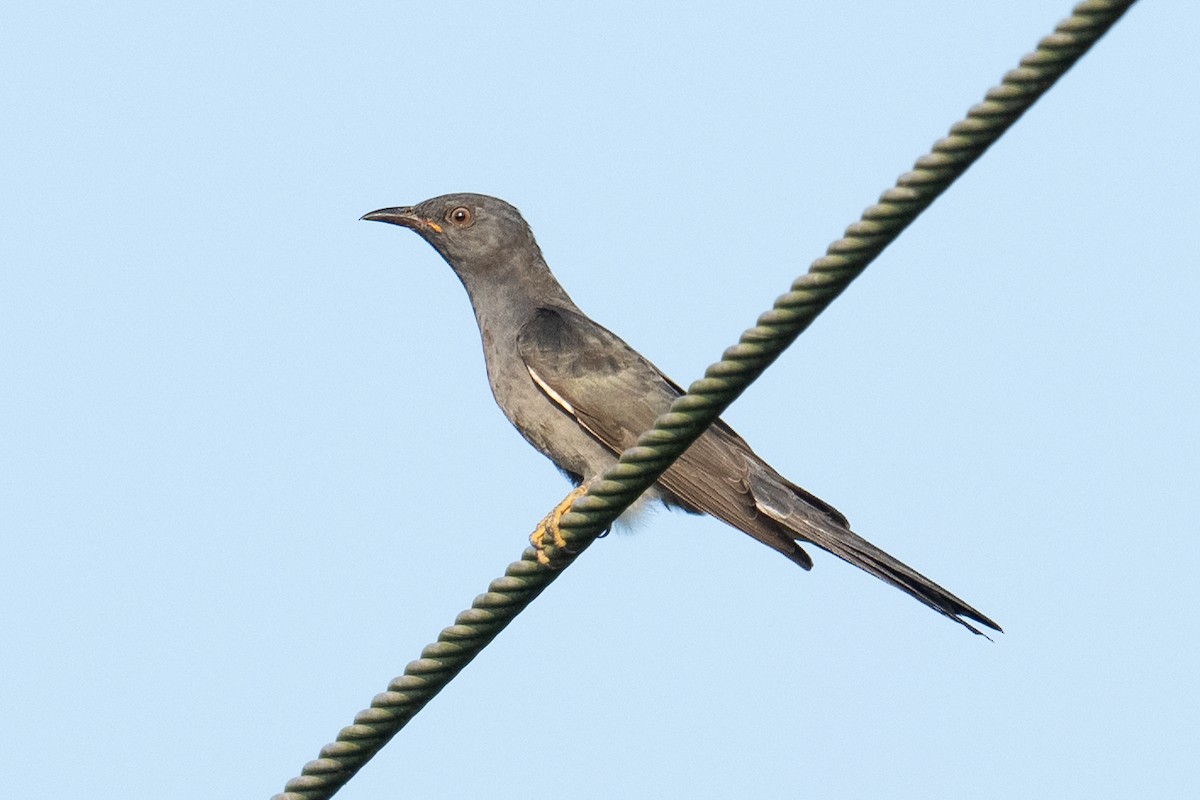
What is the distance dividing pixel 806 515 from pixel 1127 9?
197 inches

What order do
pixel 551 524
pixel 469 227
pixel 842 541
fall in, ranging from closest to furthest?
pixel 551 524 < pixel 842 541 < pixel 469 227

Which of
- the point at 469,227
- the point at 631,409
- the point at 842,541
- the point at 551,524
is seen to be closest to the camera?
the point at 551,524

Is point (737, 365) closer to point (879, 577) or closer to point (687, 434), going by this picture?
point (687, 434)

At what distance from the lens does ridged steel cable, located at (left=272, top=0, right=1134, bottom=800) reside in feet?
11.7

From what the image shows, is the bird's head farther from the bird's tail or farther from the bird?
the bird's tail

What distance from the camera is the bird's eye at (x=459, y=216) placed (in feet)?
33.4

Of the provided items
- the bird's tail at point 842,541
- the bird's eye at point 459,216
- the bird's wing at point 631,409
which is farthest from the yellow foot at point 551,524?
the bird's eye at point 459,216

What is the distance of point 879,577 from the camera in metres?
7.36

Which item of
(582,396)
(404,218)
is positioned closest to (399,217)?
(404,218)

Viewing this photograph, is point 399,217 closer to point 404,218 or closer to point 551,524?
point 404,218

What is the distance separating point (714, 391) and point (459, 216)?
19.4 ft

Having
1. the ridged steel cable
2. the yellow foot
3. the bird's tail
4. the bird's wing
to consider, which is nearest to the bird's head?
the bird's wing

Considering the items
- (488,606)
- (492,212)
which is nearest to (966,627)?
(488,606)

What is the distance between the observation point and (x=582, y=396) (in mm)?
8648
